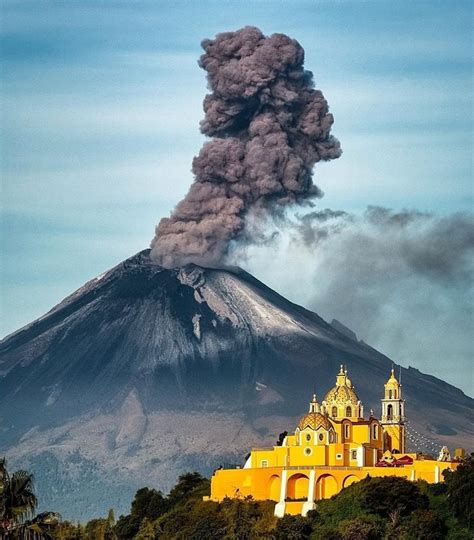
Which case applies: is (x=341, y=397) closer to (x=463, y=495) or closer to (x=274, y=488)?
(x=274, y=488)

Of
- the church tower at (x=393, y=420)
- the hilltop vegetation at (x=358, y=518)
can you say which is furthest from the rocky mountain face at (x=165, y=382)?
the hilltop vegetation at (x=358, y=518)

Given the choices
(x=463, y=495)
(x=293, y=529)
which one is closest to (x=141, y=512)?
(x=293, y=529)

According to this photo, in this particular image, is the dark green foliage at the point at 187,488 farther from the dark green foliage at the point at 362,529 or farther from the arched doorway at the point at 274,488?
the dark green foliage at the point at 362,529

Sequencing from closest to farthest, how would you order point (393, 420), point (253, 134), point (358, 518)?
point (358, 518) → point (393, 420) → point (253, 134)

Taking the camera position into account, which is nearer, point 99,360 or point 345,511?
point 345,511

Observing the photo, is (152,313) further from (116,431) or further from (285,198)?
(285,198)

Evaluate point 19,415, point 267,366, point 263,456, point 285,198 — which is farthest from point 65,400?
point 263,456
